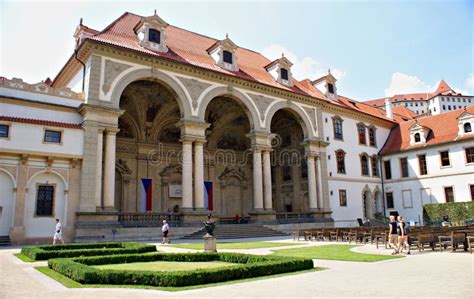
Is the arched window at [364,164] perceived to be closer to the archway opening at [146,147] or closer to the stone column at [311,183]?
the stone column at [311,183]

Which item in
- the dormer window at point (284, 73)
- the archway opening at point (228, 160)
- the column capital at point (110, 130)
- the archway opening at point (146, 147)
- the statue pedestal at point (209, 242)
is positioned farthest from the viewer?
the archway opening at point (228, 160)

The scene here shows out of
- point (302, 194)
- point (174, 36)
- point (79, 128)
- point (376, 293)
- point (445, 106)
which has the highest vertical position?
point (445, 106)

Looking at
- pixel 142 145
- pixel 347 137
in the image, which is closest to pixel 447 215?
pixel 347 137

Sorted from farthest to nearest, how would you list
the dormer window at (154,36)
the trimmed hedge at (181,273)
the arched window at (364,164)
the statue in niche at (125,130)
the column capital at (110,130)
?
the arched window at (364,164) < the statue in niche at (125,130) < the dormer window at (154,36) < the column capital at (110,130) < the trimmed hedge at (181,273)

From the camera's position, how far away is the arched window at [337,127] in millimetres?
41312

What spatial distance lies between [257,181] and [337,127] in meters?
13.6

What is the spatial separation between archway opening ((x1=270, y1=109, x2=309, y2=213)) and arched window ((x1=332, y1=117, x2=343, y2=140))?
3761mm

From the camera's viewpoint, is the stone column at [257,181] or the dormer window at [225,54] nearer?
the stone column at [257,181]

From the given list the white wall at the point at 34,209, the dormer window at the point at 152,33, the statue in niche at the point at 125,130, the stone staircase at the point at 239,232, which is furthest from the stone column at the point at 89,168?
the statue in niche at the point at 125,130

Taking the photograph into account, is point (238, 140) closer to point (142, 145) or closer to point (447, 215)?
point (142, 145)

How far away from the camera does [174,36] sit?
114 feet

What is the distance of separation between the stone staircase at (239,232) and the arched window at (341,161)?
520 inches

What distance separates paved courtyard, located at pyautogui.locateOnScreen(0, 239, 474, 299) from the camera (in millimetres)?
7559

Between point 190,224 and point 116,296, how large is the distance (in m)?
20.4
